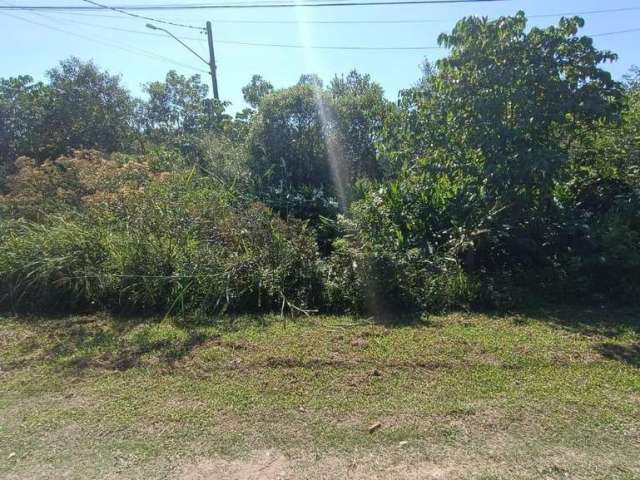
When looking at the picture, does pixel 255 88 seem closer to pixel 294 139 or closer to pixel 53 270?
pixel 294 139

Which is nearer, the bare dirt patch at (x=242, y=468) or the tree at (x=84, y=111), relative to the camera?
the bare dirt patch at (x=242, y=468)

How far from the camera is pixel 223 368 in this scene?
3.95 metres

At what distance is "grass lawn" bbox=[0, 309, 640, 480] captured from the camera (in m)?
2.64

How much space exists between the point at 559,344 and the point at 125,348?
4.23 m

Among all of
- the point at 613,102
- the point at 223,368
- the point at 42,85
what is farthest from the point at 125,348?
the point at 42,85

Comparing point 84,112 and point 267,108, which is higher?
point 84,112

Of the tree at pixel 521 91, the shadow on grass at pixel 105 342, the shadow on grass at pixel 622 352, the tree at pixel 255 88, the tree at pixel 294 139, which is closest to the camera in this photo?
the shadow on grass at pixel 622 352

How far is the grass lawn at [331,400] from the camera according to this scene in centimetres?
264

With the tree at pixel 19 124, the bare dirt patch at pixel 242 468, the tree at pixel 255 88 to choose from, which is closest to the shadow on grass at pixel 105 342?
the bare dirt patch at pixel 242 468

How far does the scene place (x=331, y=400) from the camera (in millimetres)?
3322

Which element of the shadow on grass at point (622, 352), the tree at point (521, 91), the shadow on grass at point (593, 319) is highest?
the tree at point (521, 91)

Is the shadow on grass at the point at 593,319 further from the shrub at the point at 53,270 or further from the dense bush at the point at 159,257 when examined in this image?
the shrub at the point at 53,270

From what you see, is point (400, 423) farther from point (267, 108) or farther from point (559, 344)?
point (267, 108)

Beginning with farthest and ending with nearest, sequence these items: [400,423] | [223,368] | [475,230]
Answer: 1. [475,230]
2. [223,368]
3. [400,423]
